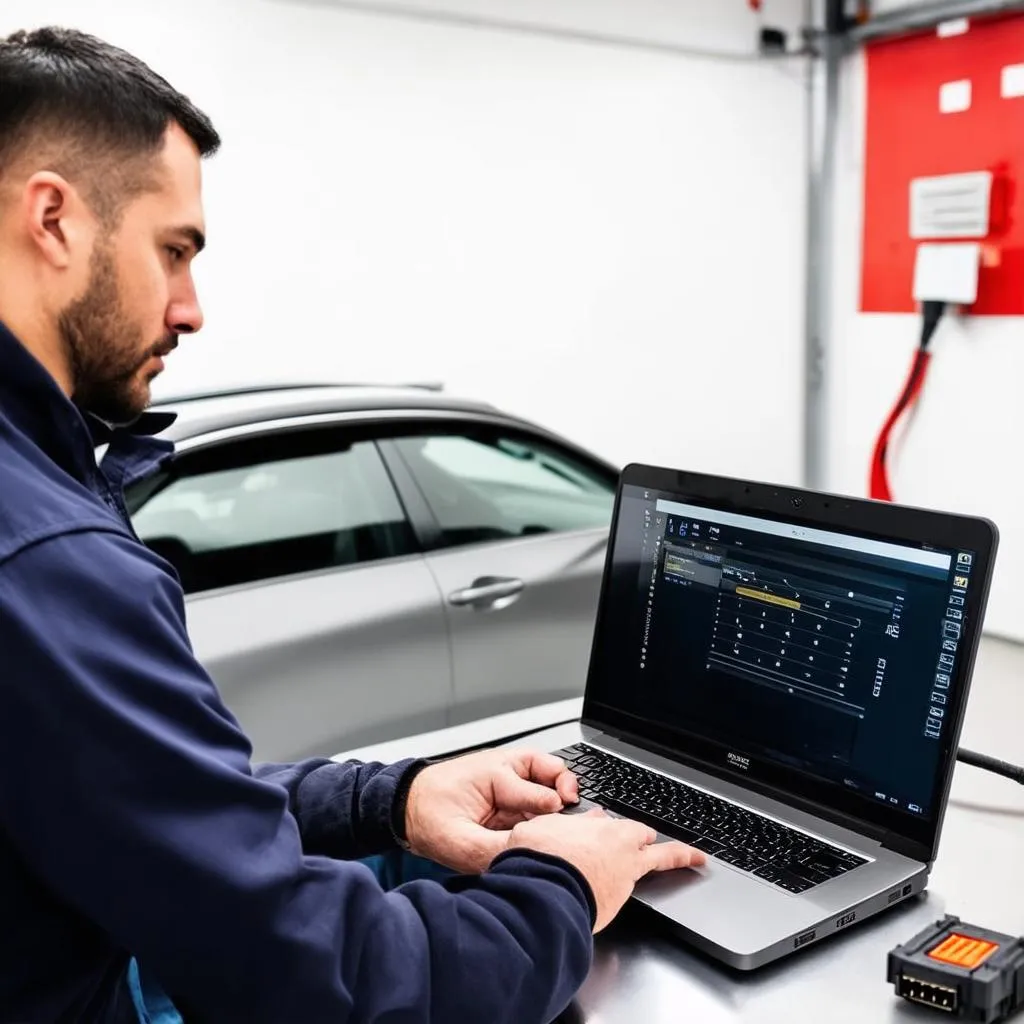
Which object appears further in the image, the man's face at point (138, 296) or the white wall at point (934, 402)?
the white wall at point (934, 402)

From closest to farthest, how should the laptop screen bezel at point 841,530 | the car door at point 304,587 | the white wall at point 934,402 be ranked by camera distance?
the laptop screen bezel at point 841,530 < the car door at point 304,587 < the white wall at point 934,402

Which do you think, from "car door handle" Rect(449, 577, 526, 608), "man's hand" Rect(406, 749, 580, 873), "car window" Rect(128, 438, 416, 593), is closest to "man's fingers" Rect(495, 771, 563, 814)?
"man's hand" Rect(406, 749, 580, 873)

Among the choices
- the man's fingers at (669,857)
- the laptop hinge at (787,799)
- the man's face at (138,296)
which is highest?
the man's face at (138,296)

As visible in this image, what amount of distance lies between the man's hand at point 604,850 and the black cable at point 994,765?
0.45 meters

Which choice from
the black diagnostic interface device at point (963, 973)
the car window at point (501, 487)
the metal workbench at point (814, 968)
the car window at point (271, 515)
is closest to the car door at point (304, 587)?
the car window at point (271, 515)

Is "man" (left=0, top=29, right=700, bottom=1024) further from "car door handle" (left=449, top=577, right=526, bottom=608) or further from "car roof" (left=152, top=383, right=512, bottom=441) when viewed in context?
"car door handle" (left=449, top=577, right=526, bottom=608)

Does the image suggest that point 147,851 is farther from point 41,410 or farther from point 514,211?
point 514,211

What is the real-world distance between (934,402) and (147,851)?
4.70 metres

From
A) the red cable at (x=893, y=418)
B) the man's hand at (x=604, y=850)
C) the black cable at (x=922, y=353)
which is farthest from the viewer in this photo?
the red cable at (x=893, y=418)

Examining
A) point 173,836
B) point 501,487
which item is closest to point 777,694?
point 173,836

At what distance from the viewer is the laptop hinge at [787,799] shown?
1126 millimetres

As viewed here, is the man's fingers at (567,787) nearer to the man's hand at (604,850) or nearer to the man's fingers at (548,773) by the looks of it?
the man's fingers at (548,773)

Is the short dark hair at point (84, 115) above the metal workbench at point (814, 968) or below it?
above

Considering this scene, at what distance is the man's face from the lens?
0.96 m
